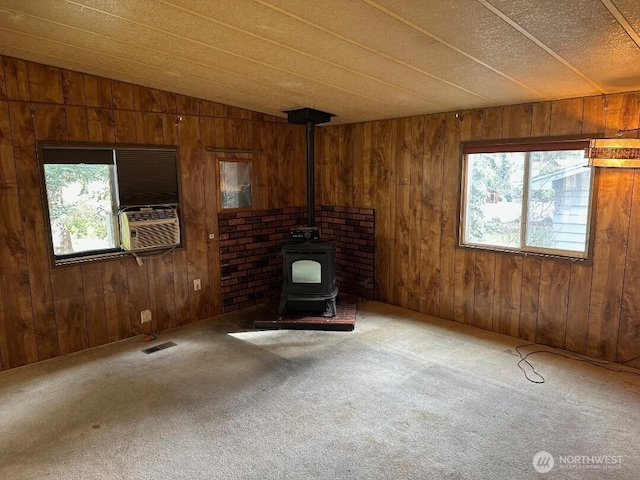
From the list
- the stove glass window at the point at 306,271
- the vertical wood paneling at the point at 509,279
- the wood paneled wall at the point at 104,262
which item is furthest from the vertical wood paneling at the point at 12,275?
the vertical wood paneling at the point at 509,279

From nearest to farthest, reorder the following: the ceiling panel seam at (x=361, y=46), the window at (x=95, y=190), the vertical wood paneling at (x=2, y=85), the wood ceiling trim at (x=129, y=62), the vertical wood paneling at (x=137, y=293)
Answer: the ceiling panel seam at (x=361, y=46) → the wood ceiling trim at (x=129, y=62) → the vertical wood paneling at (x=2, y=85) → the window at (x=95, y=190) → the vertical wood paneling at (x=137, y=293)

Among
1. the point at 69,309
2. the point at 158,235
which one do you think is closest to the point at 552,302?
the point at 158,235

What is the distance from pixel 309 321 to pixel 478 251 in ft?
5.89

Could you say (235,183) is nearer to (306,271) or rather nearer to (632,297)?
(306,271)

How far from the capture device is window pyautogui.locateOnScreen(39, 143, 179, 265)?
349 cm

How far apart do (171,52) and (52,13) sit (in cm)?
71

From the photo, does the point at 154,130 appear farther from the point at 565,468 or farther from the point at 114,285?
the point at 565,468

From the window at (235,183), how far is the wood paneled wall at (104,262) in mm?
119

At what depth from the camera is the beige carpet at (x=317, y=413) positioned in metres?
2.20

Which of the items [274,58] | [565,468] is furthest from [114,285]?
[565,468]

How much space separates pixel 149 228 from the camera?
392 cm

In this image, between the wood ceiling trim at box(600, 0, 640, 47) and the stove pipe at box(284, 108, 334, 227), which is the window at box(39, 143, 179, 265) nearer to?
the stove pipe at box(284, 108, 334, 227)

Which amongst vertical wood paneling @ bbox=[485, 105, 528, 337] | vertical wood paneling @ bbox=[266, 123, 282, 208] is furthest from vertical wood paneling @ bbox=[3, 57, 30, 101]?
vertical wood paneling @ bbox=[485, 105, 528, 337]

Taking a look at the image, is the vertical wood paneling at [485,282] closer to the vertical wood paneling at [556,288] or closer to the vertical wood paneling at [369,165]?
the vertical wood paneling at [556,288]
